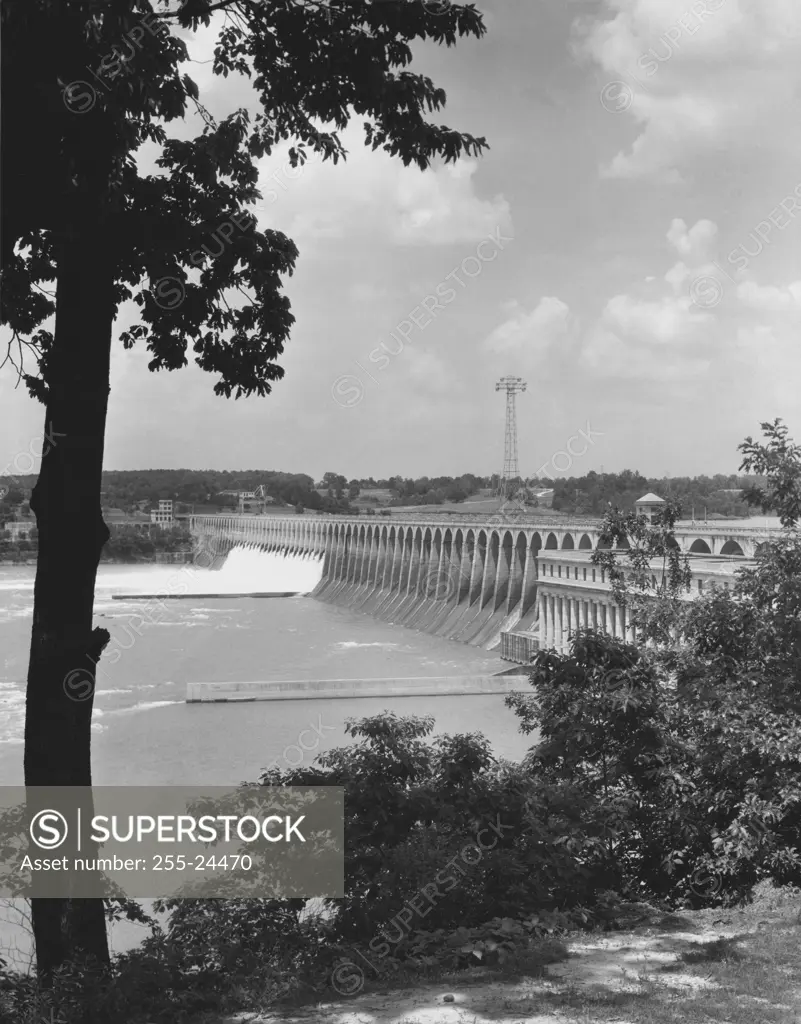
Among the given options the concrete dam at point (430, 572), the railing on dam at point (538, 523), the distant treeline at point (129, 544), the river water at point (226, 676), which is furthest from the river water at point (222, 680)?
the distant treeline at point (129, 544)

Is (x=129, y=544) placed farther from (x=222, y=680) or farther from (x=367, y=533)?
(x=222, y=680)

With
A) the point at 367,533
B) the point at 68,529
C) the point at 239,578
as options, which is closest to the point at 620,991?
the point at 68,529

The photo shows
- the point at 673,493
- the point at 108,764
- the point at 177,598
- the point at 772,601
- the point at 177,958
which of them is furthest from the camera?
the point at 177,598

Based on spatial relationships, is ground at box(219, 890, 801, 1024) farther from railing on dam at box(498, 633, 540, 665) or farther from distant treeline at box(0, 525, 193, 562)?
distant treeline at box(0, 525, 193, 562)

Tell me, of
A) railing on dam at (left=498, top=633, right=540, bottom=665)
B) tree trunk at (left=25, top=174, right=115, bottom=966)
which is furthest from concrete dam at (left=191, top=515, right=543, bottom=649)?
tree trunk at (left=25, top=174, right=115, bottom=966)

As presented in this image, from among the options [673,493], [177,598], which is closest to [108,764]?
[673,493]

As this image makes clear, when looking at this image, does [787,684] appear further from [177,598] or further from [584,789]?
[177,598]
